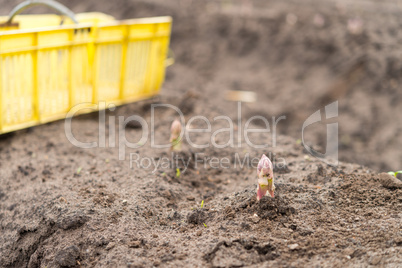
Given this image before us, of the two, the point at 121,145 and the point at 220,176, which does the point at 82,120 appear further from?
the point at 220,176

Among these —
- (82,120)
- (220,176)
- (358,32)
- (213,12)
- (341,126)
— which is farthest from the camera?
(213,12)

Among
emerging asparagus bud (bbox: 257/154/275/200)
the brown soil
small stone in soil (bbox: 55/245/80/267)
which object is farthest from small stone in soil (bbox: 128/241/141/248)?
emerging asparagus bud (bbox: 257/154/275/200)

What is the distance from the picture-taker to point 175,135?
13.0ft

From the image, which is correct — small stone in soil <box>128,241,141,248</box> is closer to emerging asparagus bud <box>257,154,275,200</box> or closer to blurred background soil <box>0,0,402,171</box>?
emerging asparagus bud <box>257,154,275,200</box>

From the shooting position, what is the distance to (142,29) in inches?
225

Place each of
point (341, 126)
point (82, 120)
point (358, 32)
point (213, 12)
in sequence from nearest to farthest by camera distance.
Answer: point (82, 120)
point (341, 126)
point (358, 32)
point (213, 12)

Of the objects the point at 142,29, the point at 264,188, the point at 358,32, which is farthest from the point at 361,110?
the point at 264,188

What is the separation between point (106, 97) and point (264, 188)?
134 inches

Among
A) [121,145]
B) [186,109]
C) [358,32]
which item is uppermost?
[358,32]

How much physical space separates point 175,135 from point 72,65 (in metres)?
1.94

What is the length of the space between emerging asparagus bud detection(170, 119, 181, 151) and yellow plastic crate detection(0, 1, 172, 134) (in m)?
1.81

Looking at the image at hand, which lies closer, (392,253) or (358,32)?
(392,253)

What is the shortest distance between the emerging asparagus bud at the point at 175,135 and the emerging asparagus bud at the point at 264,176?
130 cm

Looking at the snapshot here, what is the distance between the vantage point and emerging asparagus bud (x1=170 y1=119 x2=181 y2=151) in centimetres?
391
